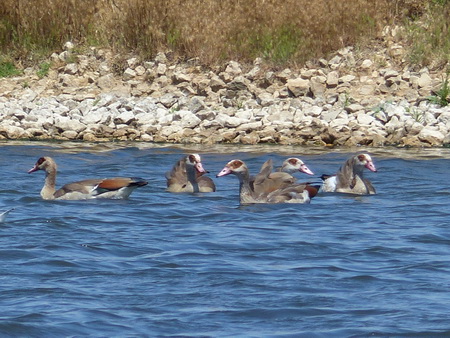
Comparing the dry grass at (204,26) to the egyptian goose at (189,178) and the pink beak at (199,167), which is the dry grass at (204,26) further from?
the pink beak at (199,167)

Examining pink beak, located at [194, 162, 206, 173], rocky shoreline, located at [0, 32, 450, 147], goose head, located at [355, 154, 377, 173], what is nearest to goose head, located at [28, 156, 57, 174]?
pink beak, located at [194, 162, 206, 173]

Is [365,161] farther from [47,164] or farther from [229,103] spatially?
[229,103]

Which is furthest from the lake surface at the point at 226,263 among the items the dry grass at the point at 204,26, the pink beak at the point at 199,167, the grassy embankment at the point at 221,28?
the dry grass at the point at 204,26

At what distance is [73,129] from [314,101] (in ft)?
14.1

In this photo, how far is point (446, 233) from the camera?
35.8 feet

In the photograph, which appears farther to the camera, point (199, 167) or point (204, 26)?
point (204, 26)

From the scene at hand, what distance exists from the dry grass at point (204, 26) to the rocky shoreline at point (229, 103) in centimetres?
41

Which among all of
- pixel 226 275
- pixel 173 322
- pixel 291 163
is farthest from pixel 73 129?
pixel 173 322

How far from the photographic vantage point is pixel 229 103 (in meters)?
19.8

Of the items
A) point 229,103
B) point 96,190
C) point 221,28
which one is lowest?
point 96,190

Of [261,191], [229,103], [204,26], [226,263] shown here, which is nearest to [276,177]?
[261,191]

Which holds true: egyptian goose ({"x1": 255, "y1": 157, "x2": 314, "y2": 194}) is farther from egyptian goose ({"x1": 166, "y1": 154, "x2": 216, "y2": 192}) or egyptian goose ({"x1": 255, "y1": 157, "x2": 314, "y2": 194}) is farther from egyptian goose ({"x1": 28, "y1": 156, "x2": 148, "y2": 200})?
egyptian goose ({"x1": 28, "y1": 156, "x2": 148, "y2": 200})

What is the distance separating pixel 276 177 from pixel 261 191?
0.71 meters

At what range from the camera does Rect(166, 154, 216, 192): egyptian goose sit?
1401 cm
